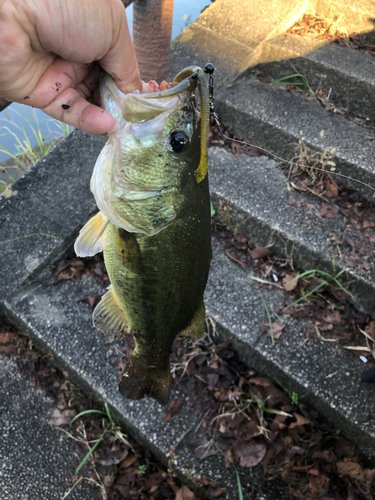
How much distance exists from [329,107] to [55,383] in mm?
3546

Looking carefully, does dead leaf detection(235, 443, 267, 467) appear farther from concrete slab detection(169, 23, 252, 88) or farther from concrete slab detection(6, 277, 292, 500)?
concrete slab detection(169, 23, 252, 88)

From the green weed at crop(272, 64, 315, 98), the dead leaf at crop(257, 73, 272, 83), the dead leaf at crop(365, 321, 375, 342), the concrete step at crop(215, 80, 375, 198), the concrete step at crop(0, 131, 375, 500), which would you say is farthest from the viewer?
the dead leaf at crop(257, 73, 272, 83)

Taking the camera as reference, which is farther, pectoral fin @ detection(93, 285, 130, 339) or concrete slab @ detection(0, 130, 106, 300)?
concrete slab @ detection(0, 130, 106, 300)

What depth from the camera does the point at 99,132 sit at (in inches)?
59.5

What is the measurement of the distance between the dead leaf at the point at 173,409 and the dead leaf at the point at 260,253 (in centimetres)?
127

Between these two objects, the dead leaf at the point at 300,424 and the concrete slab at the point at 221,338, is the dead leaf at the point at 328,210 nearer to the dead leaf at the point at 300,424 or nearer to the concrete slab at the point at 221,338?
the concrete slab at the point at 221,338

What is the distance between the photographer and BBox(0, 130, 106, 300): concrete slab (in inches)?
112

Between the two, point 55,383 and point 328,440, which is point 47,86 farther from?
point 328,440

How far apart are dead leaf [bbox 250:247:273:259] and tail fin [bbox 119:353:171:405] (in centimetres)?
142

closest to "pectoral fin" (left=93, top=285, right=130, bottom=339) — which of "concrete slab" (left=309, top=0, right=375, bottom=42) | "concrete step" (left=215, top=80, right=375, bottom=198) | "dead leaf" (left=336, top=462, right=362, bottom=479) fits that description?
"dead leaf" (left=336, top=462, right=362, bottom=479)

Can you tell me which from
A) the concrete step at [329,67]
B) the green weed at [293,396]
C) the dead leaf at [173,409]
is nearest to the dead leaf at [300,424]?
the green weed at [293,396]

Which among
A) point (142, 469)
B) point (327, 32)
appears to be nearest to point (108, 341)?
point (142, 469)

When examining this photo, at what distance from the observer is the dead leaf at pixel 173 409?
8.24 ft

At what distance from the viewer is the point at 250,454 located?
7.82 ft
